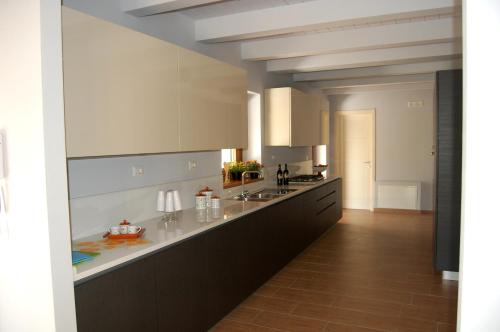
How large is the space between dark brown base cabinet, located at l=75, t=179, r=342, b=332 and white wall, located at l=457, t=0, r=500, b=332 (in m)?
1.66

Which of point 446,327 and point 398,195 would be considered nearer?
point 446,327

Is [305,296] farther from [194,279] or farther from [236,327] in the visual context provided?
[194,279]

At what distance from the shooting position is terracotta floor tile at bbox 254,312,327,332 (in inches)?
127

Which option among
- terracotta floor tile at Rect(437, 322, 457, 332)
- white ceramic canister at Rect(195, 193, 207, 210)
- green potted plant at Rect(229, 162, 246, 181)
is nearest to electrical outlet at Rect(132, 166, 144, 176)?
white ceramic canister at Rect(195, 193, 207, 210)

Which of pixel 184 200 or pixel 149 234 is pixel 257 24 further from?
pixel 149 234

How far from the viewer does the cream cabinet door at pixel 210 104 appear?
3051mm

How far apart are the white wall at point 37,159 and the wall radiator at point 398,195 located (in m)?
7.75

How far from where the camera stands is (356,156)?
356 inches

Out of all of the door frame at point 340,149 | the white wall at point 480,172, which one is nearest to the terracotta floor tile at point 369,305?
the white wall at point 480,172

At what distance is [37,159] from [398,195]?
7944mm

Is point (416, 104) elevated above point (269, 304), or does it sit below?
above

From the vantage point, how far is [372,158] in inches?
346

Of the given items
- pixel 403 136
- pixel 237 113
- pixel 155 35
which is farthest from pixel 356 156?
pixel 155 35

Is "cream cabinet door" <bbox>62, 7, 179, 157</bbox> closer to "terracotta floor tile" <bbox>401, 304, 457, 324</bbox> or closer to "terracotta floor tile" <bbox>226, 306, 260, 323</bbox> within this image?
"terracotta floor tile" <bbox>226, 306, 260, 323</bbox>
